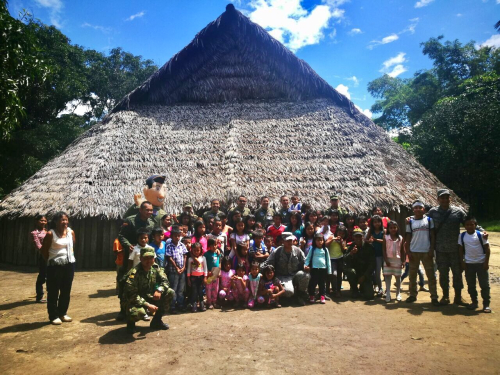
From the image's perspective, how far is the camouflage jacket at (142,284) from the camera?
395 cm

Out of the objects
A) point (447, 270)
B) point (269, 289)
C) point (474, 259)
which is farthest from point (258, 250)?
point (474, 259)

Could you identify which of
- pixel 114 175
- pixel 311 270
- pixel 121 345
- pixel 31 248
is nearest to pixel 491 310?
pixel 311 270

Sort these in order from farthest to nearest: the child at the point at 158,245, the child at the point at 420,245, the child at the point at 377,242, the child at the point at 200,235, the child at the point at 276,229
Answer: the child at the point at 276,229 < the child at the point at 377,242 < the child at the point at 200,235 < the child at the point at 420,245 < the child at the point at 158,245

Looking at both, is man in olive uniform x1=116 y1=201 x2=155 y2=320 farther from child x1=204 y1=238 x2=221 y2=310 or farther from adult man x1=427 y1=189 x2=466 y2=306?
adult man x1=427 y1=189 x2=466 y2=306

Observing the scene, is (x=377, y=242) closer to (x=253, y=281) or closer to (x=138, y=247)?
(x=253, y=281)

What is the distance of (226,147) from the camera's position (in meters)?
9.79

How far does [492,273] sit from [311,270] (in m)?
4.50

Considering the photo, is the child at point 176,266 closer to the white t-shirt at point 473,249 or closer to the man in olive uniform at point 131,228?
the man in olive uniform at point 131,228

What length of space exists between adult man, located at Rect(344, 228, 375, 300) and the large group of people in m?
0.02

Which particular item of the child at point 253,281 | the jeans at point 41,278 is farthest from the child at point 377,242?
the jeans at point 41,278

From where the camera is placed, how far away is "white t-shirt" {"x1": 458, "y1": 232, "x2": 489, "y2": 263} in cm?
471

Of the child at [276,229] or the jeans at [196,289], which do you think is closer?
the jeans at [196,289]

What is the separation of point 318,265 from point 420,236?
5.36 feet

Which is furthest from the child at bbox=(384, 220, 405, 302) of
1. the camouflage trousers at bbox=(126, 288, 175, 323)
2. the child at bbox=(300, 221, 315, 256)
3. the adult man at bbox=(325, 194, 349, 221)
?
the camouflage trousers at bbox=(126, 288, 175, 323)
